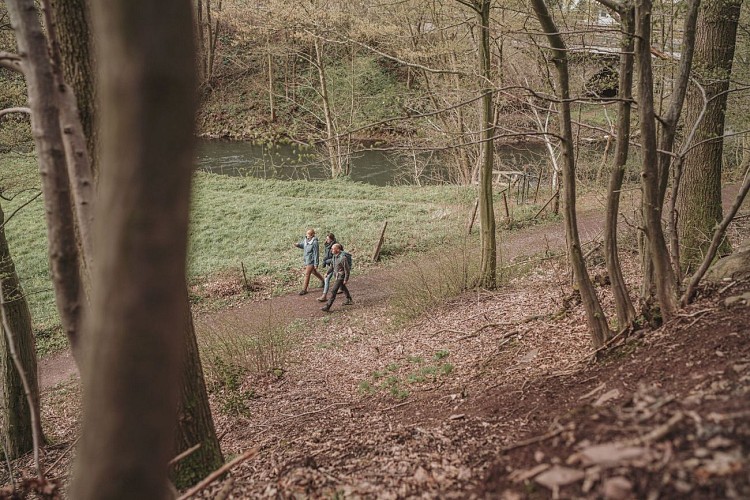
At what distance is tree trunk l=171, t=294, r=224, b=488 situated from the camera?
4.26 m

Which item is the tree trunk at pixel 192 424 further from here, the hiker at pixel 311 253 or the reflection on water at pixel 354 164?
the reflection on water at pixel 354 164

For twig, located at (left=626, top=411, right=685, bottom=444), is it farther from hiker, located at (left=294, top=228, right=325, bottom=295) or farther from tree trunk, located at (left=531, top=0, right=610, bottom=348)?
hiker, located at (left=294, top=228, right=325, bottom=295)

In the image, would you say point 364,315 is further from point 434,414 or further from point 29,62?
point 29,62

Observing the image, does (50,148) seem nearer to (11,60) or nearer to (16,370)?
(11,60)

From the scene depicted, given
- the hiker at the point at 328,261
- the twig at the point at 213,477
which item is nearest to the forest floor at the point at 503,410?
the twig at the point at 213,477

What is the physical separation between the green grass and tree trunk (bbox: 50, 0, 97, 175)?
34.5 ft

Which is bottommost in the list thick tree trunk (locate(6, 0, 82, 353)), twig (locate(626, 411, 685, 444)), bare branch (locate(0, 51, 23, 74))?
twig (locate(626, 411, 685, 444))

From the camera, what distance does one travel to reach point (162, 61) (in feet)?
5.16

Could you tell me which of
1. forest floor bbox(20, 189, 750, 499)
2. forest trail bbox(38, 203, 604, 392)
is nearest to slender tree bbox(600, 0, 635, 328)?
forest floor bbox(20, 189, 750, 499)

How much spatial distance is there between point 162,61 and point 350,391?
628 cm

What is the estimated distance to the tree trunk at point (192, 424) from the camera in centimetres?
426

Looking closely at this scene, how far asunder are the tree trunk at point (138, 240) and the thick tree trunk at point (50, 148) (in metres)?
1.02

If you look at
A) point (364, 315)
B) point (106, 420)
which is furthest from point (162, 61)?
point (364, 315)

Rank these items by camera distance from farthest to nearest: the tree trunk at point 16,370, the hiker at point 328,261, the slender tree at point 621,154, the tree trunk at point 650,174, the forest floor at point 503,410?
the hiker at point 328,261, the tree trunk at point 16,370, the slender tree at point 621,154, the tree trunk at point 650,174, the forest floor at point 503,410
